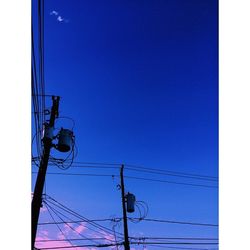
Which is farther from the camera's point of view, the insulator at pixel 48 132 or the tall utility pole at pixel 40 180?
the insulator at pixel 48 132

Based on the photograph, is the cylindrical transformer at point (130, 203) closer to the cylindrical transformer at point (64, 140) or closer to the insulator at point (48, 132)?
the cylindrical transformer at point (64, 140)

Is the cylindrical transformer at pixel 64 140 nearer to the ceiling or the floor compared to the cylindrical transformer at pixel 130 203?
nearer to the floor

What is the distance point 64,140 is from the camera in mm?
8031

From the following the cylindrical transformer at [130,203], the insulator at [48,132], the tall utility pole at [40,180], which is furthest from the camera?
the cylindrical transformer at [130,203]

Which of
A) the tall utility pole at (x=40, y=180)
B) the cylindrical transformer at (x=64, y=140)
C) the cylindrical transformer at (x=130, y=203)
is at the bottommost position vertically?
the tall utility pole at (x=40, y=180)

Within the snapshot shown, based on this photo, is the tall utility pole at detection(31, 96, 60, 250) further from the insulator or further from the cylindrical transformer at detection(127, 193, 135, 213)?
the cylindrical transformer at detection(127, 193, 135, 213)

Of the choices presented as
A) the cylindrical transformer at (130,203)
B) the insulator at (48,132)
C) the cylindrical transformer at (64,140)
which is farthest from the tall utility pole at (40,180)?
the cylindrical transformer at (130,203)

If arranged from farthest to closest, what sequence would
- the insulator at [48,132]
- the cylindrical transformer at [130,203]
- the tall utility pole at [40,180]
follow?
the cylindrical transformer at [130,203], the insulator at [48,132], the tall utility pole at [40,180]

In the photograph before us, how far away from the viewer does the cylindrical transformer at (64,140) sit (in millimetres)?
8039

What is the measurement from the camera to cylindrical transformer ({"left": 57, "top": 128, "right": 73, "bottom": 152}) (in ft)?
26.4
